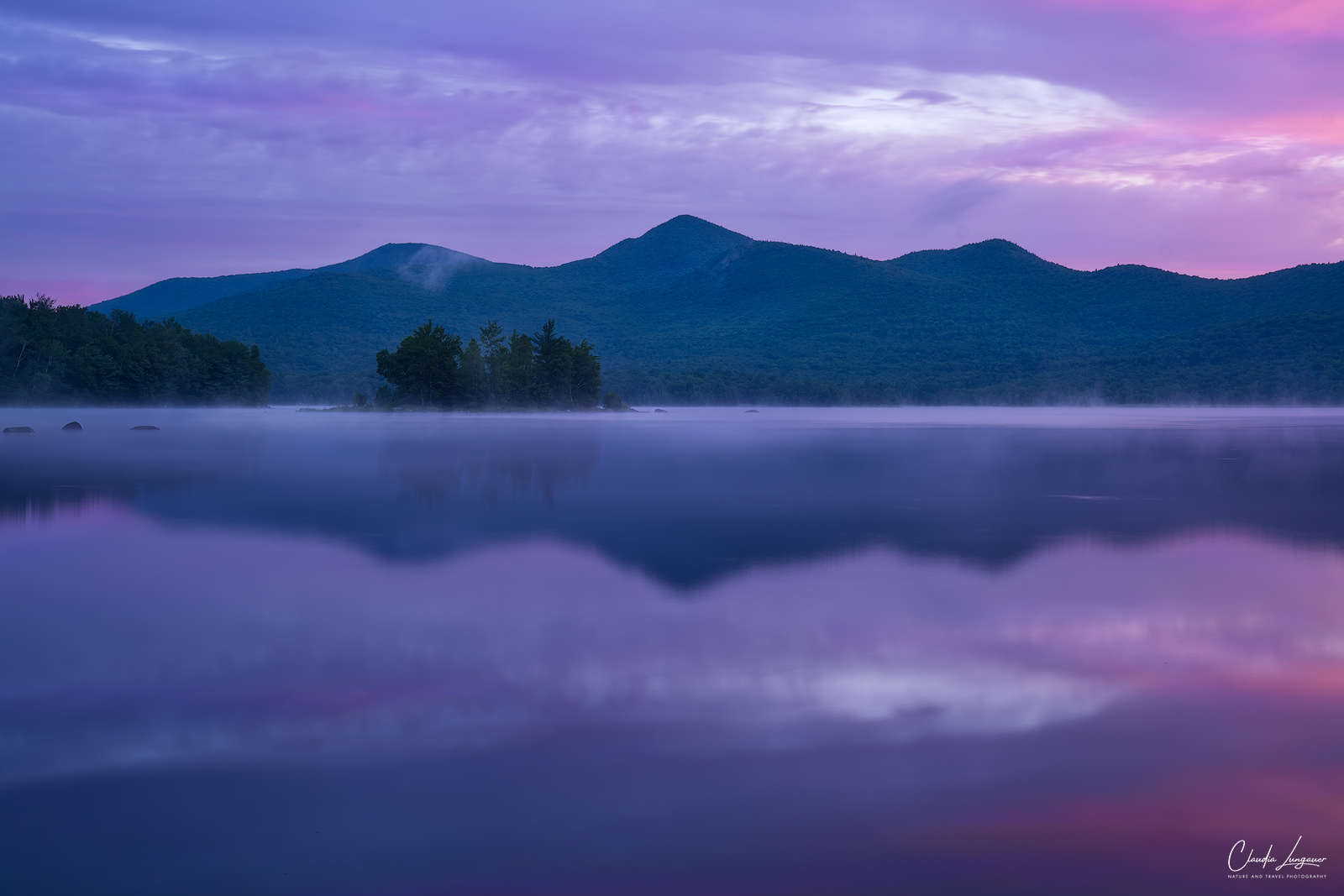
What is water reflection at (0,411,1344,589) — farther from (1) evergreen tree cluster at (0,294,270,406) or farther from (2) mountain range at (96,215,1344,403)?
(2) mountain range at (96,215,1344,403)

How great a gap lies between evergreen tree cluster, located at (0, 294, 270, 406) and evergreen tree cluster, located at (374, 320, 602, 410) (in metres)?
24.4

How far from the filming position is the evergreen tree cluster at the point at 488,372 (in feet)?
303

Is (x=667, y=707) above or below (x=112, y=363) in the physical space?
below

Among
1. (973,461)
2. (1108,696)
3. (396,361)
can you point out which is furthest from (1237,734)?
(396,361)

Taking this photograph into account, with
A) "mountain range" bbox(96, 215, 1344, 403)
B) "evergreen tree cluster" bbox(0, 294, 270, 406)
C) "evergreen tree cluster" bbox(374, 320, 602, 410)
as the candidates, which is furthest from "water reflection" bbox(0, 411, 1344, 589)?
"mountain range" bbox(96, 215, 1344, 403)

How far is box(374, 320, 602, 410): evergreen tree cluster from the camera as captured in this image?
92.2m

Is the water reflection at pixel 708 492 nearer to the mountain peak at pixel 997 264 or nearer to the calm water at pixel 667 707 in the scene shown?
the calm water at pixel 667 707

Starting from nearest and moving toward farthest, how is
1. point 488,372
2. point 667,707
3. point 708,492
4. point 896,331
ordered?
1. point 667,707
2. point 708,492
3. point 488,372
4. point 896,331

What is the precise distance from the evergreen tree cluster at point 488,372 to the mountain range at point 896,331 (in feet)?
154

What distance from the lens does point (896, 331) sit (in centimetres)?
16488

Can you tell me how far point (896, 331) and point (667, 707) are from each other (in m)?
164

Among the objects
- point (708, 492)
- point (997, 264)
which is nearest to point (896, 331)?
point (997, 264)

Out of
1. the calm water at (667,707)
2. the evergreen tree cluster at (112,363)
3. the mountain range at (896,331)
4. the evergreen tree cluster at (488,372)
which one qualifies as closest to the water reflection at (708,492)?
the calm water at (667,707)

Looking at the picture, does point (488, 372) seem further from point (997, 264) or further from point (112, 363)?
point (997, 264)
